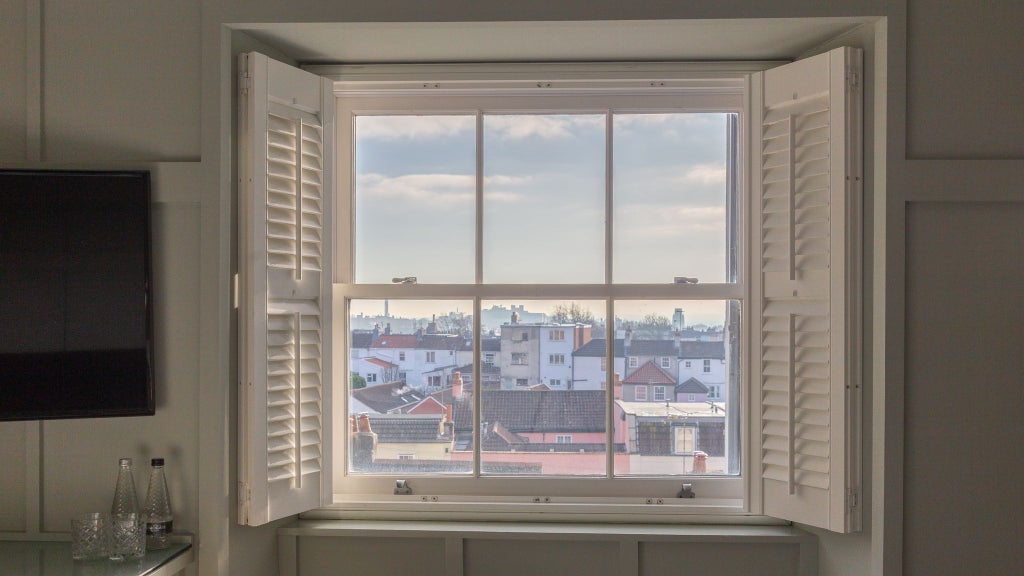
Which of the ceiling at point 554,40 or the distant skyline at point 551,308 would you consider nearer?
the ceiling at point 554,40

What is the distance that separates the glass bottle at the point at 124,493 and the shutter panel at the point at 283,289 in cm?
31

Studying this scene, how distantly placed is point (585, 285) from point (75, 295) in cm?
160

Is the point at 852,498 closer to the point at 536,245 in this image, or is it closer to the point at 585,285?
the point at 585,285

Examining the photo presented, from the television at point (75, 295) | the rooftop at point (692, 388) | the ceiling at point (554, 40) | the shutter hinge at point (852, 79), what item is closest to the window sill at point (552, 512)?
the rooftop at point (692, 388)

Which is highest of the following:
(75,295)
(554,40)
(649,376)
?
(554,40)

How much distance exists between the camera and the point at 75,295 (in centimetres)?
213

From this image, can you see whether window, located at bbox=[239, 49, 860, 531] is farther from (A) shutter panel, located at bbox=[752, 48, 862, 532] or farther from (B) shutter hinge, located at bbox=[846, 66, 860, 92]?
(B) shutter hinge, located at bbox=[846, 66, 860, 92]

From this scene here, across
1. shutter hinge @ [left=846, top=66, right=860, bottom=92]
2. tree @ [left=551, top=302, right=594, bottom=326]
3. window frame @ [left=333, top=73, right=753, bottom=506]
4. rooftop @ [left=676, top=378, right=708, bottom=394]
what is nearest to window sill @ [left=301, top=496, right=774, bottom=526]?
window frame @ [left=333, top=73, right=753, bottom=506]

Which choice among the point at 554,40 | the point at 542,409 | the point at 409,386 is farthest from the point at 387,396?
the point at 554,40

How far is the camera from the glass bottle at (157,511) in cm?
213

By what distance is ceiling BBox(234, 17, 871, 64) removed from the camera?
7.17 feet

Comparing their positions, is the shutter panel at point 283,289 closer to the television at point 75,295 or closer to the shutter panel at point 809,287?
the television at point 75,295

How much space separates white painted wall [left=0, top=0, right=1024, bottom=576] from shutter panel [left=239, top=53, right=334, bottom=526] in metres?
0.07

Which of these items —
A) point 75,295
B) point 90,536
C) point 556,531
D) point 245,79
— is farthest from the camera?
point 556,531
